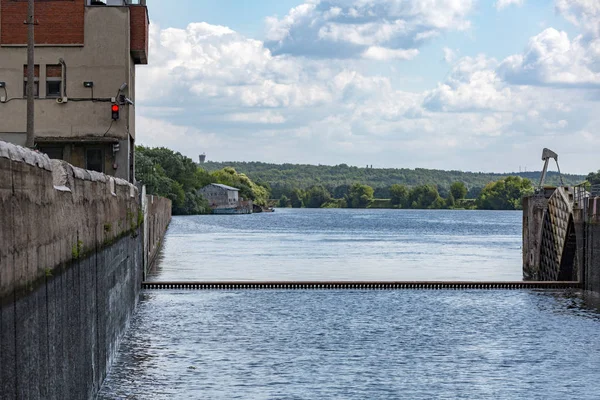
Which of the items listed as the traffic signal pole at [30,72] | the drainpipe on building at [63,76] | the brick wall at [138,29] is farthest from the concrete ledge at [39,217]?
the brick wall at [138,29]

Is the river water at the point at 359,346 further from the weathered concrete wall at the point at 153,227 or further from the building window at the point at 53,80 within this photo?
the building window at the point at 53,80

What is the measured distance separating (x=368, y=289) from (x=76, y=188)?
28737 millimetres

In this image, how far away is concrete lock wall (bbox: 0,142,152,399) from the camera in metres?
8.65

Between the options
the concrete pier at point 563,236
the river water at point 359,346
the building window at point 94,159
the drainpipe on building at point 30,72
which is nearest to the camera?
the river water at point 359,346

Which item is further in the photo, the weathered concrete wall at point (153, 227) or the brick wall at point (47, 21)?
the weathered concrete wall at point (153, 227)

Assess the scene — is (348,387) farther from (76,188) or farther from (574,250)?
(574,250)

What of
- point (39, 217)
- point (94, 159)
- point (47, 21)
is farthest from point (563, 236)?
point (39, 217)

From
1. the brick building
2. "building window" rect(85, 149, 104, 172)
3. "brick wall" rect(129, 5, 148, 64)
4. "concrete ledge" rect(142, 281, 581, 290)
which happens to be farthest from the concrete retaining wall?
"brick wall" rect(129, 5, 148, 64)

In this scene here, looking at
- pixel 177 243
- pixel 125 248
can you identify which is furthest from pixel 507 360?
pixel 177 243

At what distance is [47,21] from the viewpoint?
4047 cm

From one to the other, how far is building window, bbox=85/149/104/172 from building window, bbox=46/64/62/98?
266cm

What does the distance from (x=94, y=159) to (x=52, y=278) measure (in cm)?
3015

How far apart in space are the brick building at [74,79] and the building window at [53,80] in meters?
0.04

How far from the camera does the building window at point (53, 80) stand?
4026 centimetres
